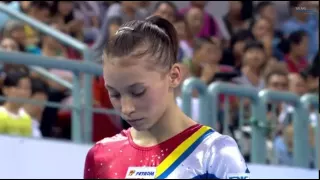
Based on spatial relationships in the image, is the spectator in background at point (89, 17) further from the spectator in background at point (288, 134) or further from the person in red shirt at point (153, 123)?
the person in red shirt at point (153, 123)

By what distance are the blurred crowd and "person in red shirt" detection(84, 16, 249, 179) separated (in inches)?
120

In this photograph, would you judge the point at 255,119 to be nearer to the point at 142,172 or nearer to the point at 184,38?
the point at 184,38

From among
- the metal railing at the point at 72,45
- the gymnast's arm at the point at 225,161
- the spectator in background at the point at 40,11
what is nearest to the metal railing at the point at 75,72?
the metal railing at the point at 72,45

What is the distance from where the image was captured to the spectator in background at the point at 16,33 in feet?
19.5

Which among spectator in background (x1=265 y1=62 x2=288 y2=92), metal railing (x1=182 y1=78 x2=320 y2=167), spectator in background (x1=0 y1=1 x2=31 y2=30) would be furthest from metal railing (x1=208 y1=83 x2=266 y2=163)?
spectator in background (x1=0 y1=1 x2=31 y2=30)

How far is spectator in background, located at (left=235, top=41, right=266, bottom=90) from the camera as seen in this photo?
6.53 m

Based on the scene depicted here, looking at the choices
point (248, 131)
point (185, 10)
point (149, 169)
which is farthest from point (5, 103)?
point (149, 169)

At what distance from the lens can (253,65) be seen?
6.70 m

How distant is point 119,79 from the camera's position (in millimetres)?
1815

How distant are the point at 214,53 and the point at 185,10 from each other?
19.5 inches

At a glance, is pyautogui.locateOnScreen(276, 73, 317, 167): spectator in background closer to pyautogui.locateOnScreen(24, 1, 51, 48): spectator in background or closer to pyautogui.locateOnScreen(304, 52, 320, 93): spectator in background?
pyautogui.locateOnScreen(304, 52, 320, 93): spectator in background

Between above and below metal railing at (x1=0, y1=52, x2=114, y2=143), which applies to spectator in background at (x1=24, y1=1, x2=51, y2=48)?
above

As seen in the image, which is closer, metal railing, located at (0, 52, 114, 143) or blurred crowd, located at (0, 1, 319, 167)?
metal railing, located at (0, 52, 114, 143)

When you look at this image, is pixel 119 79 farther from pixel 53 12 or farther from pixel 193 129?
pixel 53 12
